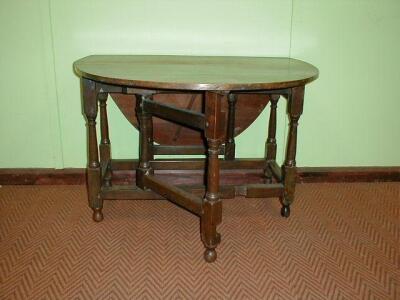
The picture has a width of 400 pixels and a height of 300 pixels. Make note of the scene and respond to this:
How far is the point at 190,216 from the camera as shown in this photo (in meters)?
2.11

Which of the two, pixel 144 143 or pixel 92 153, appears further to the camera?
pixel 144 143

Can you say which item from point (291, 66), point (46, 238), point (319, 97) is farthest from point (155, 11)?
point (46, 238)

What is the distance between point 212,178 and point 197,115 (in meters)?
0.27

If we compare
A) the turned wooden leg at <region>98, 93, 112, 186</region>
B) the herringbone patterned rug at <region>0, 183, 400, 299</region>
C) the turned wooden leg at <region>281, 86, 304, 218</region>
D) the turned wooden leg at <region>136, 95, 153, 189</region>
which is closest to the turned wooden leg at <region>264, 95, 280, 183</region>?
the herringbone patterned rug at <region>0, 183, 400, 299</region>

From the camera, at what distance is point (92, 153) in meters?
1.93

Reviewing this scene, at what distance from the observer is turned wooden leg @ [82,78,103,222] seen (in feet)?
5.81

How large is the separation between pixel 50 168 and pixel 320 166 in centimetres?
170

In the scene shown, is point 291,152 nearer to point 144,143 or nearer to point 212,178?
point 212,178

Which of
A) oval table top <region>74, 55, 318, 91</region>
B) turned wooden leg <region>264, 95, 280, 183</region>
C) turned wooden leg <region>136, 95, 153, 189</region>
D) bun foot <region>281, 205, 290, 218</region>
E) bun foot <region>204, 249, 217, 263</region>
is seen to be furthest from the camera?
turned wooden leg <region>264, 95, 280, 183</region>

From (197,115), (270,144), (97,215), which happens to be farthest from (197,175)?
(197,115)

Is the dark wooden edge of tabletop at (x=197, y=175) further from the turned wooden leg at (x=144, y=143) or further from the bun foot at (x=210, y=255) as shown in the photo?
the bun foot at (x=210, y=255)

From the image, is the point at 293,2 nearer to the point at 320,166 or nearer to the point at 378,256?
the point at 320,166

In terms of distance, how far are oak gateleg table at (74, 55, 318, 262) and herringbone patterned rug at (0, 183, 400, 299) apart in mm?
138

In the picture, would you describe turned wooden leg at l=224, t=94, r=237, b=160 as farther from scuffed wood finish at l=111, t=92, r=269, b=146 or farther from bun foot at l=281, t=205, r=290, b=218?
bun foot at l=281, t=205, r=290, b=218
